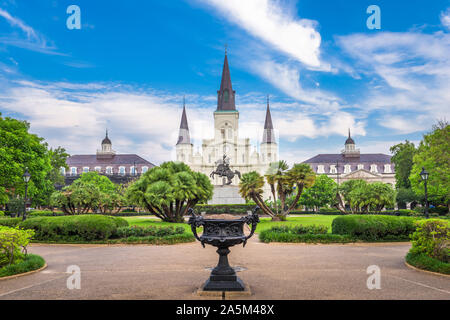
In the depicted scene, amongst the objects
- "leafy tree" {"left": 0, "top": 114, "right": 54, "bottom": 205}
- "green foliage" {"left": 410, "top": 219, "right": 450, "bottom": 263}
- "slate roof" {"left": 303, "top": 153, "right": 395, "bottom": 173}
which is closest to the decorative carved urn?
"green foliage" {"left": 410, "top": 219, "right": 450, "bottom": 263}

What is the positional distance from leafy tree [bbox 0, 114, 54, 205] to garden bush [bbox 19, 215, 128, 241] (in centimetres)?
1346

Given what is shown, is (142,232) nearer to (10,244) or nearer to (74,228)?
(74,228)

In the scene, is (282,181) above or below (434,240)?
above

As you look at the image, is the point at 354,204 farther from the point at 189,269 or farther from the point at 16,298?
the point at 16,298

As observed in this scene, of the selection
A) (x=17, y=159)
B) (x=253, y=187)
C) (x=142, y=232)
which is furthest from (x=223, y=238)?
(x=17, y=159)

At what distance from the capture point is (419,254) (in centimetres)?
1045

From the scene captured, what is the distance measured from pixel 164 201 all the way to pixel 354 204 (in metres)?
21.8

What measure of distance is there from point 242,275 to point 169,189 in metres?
17.9

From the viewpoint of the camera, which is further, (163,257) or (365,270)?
(163,257)

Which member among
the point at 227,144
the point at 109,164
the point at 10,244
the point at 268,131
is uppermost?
the point at 268,131

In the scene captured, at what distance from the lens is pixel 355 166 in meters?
93.8

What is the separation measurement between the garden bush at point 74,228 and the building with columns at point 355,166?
75837mm

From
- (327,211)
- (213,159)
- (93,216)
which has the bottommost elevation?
(327,211)

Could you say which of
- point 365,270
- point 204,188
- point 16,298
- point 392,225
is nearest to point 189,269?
point 16,298
